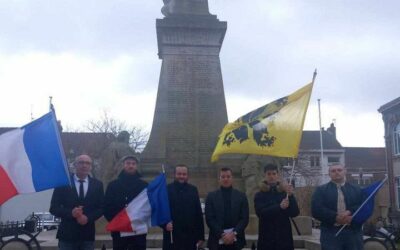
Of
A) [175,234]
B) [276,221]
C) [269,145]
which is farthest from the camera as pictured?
[269,145]

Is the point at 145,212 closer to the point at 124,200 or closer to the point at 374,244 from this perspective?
the point at 124,200

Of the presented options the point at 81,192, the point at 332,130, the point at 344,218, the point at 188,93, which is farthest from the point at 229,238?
the point at 332,130

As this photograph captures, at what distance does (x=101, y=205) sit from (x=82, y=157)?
2.53ft

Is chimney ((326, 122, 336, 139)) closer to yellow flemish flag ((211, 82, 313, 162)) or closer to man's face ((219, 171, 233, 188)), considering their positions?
yellow flemish flag ((211, 82, 313, 162))

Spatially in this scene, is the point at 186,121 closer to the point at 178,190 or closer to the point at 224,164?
the point at 224,164

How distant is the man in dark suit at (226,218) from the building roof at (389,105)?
36780 mm

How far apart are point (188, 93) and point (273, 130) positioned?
8.40 metres

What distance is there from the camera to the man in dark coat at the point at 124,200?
8.03 meters

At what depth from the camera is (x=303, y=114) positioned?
9.05 m

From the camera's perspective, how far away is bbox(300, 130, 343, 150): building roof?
3155 inches

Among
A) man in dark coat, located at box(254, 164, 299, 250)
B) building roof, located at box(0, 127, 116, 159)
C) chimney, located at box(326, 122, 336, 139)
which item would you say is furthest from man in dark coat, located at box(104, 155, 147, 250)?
chimney, located at box(326, 122, 336, 139)

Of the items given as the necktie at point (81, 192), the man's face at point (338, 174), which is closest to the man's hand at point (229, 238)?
the man's face at point (338, 174)

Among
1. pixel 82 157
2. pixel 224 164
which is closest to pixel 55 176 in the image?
→ pixel 82 157

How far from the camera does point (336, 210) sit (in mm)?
7555
